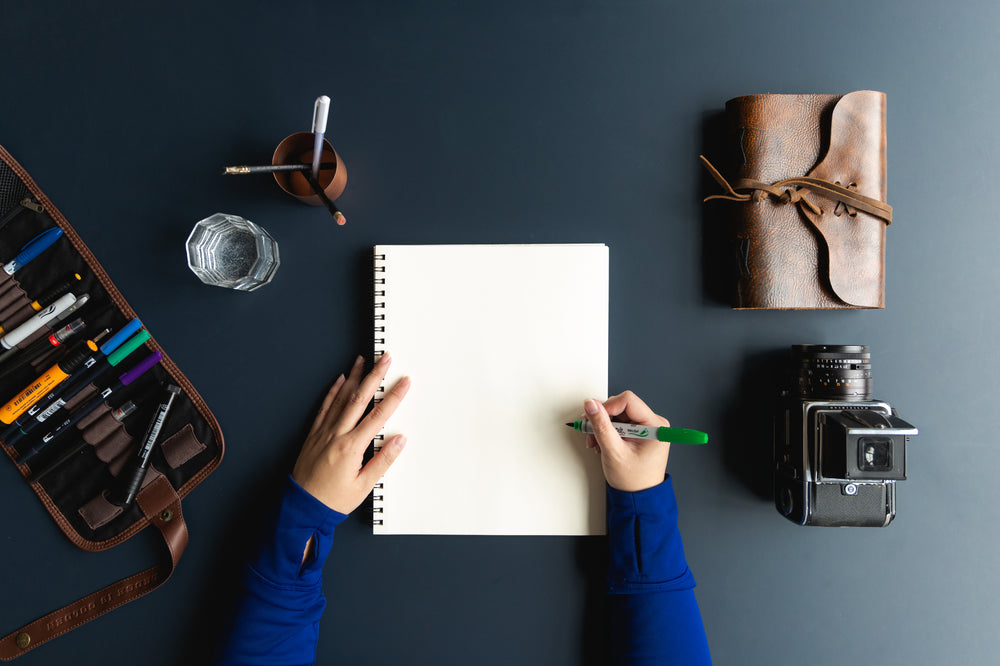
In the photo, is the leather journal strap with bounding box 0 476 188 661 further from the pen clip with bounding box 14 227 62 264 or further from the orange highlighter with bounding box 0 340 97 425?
the pen clip with bounding box 14 227 62 264

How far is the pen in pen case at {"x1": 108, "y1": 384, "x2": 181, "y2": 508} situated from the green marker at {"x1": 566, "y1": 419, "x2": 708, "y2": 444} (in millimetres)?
775

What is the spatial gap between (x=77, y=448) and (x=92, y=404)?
0.10 meters

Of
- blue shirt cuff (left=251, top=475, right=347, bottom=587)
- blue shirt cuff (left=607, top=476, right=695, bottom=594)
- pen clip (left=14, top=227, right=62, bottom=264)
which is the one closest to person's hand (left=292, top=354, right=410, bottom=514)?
blue shirt cuff (left=251, top=475, right=347, bottom=587)

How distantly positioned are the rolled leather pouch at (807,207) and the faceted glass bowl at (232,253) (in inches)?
33.3

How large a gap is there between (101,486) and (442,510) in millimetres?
671

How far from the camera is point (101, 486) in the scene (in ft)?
3.11

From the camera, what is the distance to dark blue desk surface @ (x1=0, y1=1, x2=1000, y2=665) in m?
0.94

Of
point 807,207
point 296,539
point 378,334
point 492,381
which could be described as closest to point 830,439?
point 807,207

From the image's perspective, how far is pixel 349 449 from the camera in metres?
0.88

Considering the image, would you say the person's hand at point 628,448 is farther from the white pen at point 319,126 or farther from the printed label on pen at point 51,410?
the printed label on pen at point 51,410

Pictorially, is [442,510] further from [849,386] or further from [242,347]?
[849,386]

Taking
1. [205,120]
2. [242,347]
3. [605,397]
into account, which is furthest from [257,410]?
[605,397]

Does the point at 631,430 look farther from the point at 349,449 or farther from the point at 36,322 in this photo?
the point at 36,322

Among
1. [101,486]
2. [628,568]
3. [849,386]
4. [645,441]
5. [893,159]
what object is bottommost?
[628,568]
